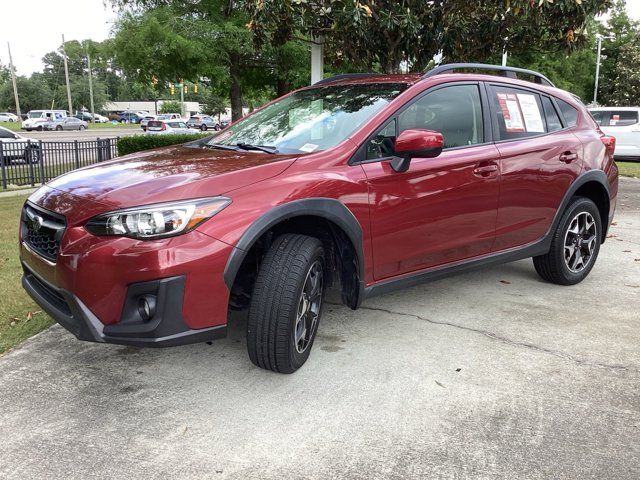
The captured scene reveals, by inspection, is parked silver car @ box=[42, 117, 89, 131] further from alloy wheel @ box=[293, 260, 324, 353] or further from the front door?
alloy wheel @ box=[293, 260, 324, 353]

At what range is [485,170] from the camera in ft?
13.2

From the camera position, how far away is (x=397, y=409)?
2.98 metres

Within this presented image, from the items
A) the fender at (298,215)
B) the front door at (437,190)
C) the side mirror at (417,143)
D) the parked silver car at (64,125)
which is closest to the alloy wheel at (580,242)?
the front door at (437,190)

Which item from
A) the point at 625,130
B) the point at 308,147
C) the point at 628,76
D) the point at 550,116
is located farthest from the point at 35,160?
the point at 628,76

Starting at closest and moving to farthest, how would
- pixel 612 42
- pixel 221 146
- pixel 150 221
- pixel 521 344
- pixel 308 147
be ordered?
pixel 150 221 < pixel 308 147 < pixel 521 344 < pixel 221 146 < pixel 612 42

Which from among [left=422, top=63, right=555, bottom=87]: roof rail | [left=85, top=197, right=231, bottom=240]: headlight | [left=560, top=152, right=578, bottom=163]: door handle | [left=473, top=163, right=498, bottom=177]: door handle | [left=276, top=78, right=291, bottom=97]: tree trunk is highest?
[left=276, top=78, right=291, bottom=97]: tree trunk

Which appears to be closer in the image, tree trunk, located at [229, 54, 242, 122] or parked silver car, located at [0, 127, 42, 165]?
parked silver car, located at [0, 127, 42, 165]

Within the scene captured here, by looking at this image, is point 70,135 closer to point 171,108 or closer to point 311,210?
point 311,210

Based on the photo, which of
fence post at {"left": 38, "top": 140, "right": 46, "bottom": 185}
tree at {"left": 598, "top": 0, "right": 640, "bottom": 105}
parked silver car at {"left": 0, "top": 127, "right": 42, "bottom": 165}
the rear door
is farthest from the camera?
tree at {"left": 598, "top": 0, "right": 640, "bottom": 105}

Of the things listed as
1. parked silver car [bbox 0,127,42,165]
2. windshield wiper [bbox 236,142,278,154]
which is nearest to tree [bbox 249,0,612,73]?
windshield wiper [bbox 236,142,278,154]

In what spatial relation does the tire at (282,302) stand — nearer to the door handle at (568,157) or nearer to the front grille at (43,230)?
the front grille at (43,230)

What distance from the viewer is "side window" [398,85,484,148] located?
380 cm

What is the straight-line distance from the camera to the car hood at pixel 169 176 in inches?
111

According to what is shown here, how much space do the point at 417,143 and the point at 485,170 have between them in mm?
895
